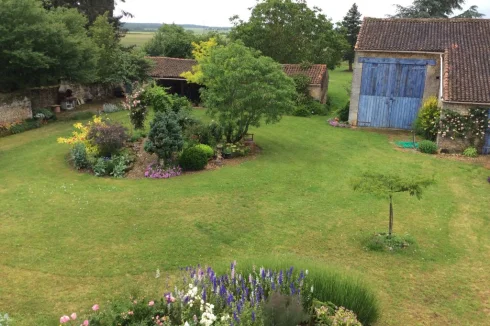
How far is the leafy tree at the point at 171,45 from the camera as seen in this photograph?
44.4 metres

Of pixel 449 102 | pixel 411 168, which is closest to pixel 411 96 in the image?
pixel 449 102

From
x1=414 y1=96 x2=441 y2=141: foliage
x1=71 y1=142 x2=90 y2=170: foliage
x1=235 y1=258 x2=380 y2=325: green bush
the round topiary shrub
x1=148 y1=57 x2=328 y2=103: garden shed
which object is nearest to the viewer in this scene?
x1=235 y1=258 x2=380 y2=325: green bush

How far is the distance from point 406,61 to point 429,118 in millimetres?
4100

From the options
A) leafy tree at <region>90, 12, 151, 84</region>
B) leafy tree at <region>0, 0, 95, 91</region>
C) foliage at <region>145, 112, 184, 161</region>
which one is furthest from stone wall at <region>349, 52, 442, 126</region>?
leafy tree at <region>0, 0, 95, 91</region>

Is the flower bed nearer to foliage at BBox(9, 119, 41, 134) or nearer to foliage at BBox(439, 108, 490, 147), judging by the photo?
foliage at BBox(439, 108, 490, 147)

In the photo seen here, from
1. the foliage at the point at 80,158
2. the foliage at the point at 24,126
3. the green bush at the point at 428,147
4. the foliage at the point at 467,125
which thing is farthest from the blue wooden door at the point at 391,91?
the foliage at the point at 24,126

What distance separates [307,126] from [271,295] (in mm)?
20037

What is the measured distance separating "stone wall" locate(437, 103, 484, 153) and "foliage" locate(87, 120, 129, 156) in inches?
579

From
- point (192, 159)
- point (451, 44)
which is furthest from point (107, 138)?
point (451, 44)

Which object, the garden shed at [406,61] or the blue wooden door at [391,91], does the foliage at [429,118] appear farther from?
the blue wooden door at [391,91]

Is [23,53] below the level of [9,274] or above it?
above

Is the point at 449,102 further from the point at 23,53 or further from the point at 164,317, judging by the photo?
the point at 23,53

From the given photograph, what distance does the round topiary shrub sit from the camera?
52.0 feet

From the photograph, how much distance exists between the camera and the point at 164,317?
234 inches
